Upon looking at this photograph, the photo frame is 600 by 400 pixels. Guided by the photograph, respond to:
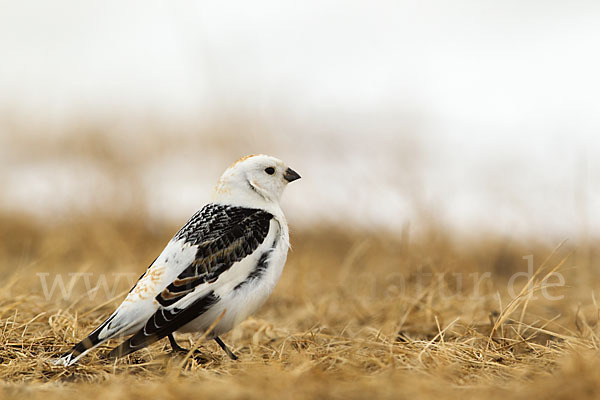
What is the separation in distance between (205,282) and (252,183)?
0.81 m

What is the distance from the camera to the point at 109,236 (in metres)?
7.07

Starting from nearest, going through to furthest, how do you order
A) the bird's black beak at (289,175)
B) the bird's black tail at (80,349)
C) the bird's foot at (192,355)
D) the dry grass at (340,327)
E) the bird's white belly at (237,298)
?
1. the dry grass at (340,327)
2. the bird's black tail at (80,349)
3. the bird's white belly at (237,298)
4. the bird's foot at (192,355)
5. the bird's black beak at (289,175)

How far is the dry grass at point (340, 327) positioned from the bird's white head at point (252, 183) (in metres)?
→ 0.83

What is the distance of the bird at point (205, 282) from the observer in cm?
296

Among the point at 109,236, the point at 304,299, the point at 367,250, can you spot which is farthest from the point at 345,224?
the point at 109,236

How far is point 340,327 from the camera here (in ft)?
14.3

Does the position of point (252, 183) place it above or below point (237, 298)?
above

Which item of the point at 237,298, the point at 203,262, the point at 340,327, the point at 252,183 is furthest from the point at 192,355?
the point at 340,327

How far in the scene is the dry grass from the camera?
2338mm

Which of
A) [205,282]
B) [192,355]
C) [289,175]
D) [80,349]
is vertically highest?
[289,175]

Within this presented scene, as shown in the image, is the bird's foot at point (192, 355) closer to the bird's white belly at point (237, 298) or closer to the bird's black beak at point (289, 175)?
the bird's white belly at point (237, 298)

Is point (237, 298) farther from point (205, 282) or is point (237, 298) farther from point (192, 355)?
point (192, 355)

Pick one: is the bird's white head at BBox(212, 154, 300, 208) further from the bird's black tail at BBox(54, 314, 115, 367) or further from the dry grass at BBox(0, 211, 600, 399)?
the bird's black tail at BBox(54, 314, 115, 367)

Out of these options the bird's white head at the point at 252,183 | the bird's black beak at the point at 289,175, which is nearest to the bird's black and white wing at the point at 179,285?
the bird's white head at the point at 252,183
